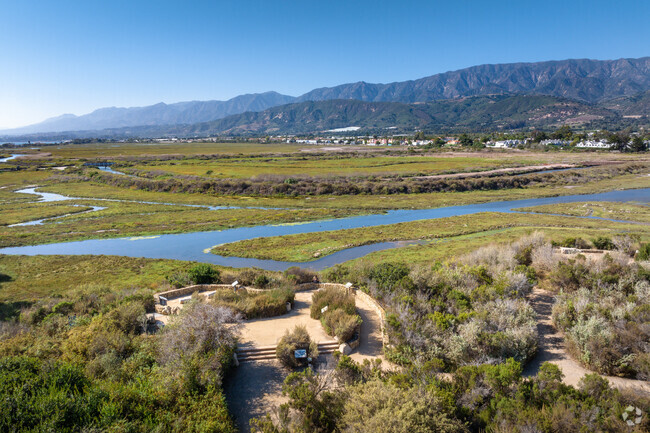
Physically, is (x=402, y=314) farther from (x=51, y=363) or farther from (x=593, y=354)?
(x=51, y=363)

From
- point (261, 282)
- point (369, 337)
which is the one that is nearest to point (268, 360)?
point (369, 337)

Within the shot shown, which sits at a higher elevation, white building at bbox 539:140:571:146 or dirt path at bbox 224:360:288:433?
white building at bbox 539:140:571:146

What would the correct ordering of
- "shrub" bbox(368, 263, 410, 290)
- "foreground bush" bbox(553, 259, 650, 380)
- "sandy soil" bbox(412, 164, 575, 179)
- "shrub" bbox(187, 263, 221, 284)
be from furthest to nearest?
1. "sandy soil" bbox(412, 164, 575, 179)
2. "shrub" bbox(187, 263, 221, 284)
3. "shrub" bbox(368, 263, 410, 290)
4. "foreground bush" bbox(553, 259, 650, 380)

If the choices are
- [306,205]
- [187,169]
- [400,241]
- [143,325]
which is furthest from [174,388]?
[187,169]

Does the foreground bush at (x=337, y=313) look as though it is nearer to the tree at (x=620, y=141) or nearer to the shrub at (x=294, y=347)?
the shrub at (x=294, y=347)

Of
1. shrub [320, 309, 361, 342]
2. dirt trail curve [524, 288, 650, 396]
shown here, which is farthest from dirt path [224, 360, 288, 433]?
dirt trail curve [524, 288, 650, 396]

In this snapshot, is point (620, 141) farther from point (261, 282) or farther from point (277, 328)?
point (277, 328)

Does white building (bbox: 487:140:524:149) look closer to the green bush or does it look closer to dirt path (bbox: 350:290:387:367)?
the green bush
